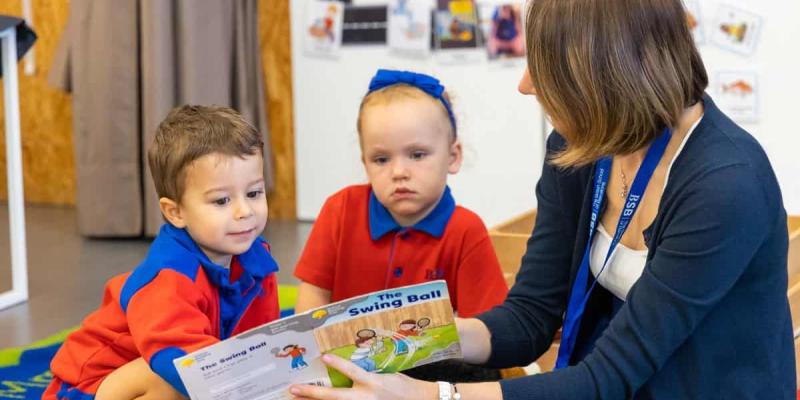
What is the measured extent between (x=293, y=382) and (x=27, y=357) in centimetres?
154

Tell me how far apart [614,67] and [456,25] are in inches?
107

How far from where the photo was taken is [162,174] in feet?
5.69

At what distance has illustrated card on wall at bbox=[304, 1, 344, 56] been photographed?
423 cm

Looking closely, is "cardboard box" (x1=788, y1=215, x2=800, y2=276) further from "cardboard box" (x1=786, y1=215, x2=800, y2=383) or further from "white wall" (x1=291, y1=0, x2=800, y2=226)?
"white wall" (x1=291, y1=0, x2=800, y2=226)

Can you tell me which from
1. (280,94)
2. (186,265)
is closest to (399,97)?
(186,265)

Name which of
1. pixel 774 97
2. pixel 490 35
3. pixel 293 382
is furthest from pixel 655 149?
pixel 490 35

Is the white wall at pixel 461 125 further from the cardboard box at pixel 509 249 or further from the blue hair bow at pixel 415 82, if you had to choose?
the blue hair bow at pixel 415 82

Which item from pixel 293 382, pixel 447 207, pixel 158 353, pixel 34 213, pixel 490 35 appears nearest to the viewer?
pixel 293 382

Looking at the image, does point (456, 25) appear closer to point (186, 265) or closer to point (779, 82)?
point (779, 82)

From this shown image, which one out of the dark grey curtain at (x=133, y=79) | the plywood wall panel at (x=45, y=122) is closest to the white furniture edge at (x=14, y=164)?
the dark grey curtain at (x=133, y=79)

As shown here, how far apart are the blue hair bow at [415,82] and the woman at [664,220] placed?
1.96 feet

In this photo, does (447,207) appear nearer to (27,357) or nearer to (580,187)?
(580,187)

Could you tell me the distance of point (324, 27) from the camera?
4262mm

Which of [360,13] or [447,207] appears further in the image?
[360,13]
